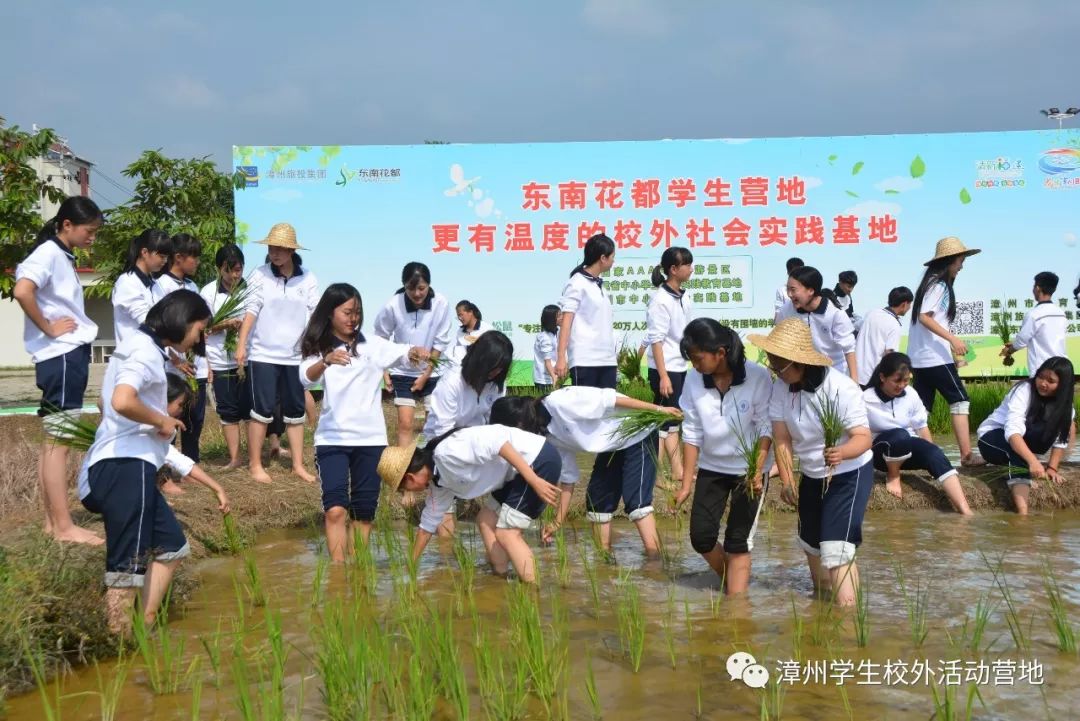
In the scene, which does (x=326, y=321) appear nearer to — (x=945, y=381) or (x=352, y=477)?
(x=352, y=477)

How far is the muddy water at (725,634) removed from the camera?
3309 mm

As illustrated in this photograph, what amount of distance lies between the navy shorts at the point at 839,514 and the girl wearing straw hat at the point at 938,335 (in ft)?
10.1

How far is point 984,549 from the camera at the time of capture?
5.71m

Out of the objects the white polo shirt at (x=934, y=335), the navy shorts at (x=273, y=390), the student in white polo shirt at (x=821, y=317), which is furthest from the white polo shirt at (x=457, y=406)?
the white polo shirt at (x=934, y=335)

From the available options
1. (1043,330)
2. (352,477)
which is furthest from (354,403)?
(1043,330)

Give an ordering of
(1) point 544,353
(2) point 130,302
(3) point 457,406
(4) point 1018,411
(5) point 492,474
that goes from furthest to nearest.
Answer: (1) point 544,353 → (4) point 1018,411 → (2) point 130,302 → (3) point 457,406 → (5) point 492,474

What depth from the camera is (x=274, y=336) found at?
682 cm

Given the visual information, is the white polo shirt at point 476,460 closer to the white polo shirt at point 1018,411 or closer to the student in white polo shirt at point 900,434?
the student in white polo shirt at point 900,434

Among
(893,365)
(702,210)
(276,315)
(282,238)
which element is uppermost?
(702,210)

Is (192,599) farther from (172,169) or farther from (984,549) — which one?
(172,169)

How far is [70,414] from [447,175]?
909 centimetres

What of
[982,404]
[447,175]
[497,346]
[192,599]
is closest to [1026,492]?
[982,404]

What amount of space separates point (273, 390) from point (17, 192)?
278 inches

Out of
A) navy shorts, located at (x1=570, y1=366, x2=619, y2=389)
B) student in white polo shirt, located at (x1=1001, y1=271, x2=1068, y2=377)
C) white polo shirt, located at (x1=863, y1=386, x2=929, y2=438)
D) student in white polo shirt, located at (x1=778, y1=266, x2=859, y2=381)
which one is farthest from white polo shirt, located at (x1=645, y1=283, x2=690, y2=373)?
student in white polo shirt, located at (x1=1001, y1=271, x2=1068, y2=377)
